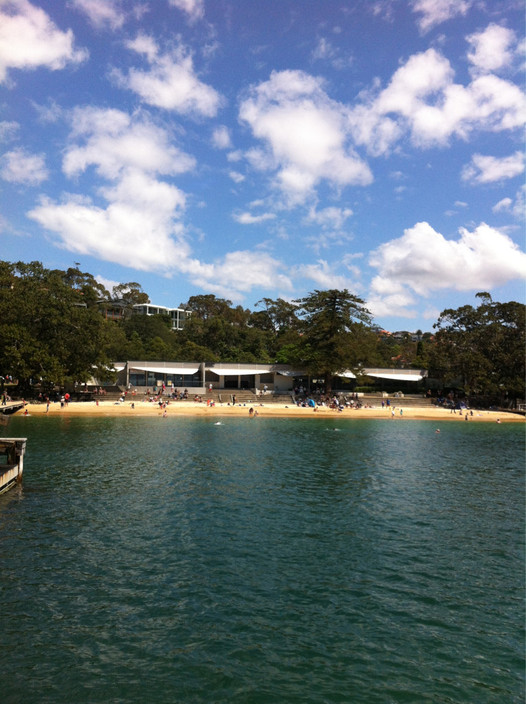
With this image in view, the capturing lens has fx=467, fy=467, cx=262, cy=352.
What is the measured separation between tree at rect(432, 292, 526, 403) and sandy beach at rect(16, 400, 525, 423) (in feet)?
13.4

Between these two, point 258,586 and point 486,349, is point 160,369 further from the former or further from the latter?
point 258,586

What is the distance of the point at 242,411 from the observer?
138ft

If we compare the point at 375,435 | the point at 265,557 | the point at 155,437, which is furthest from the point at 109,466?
the point at 375,435

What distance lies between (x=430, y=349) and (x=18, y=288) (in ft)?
139

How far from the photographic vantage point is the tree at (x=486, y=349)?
48.1 meters

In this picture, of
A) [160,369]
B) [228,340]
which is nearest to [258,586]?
[160,369]

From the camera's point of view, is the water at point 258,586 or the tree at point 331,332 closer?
the water at point 258,586

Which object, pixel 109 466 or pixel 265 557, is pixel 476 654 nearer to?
pixel 265 557

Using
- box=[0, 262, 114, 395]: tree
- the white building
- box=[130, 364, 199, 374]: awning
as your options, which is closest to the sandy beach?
box=[0, 262, 114, 395]: tree

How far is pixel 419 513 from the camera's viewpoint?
1412 cm

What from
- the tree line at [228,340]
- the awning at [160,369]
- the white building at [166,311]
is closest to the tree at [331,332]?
the tree line at [228,340]

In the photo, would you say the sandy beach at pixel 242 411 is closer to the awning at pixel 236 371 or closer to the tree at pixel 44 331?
the tree at pixel 44 331

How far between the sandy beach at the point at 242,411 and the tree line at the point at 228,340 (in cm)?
267

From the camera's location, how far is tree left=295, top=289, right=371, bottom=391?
1943 inches
